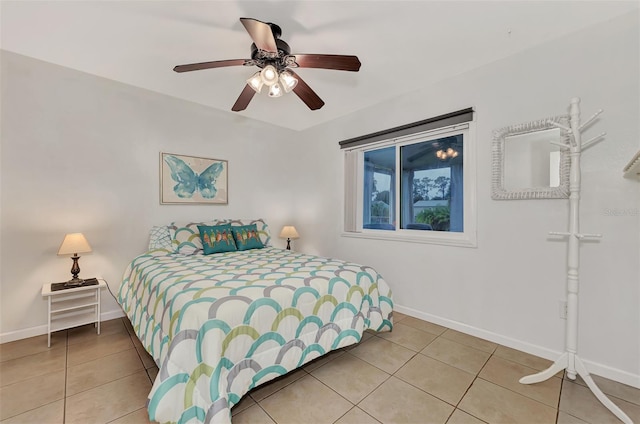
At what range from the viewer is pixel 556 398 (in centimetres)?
165

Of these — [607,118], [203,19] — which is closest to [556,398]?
[607,118]

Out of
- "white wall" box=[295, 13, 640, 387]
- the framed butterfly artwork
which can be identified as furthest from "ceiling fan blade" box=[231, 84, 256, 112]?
"white wall" box=[295, 13, 640, 387]

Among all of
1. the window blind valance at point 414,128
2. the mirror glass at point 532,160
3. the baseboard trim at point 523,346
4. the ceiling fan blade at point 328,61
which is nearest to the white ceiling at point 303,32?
the ceiling fan blade at point 328,61

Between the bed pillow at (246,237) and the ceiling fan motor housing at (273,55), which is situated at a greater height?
the ceiling fan motor housing at (273,55)

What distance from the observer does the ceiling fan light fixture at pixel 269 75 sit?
76.5 inches

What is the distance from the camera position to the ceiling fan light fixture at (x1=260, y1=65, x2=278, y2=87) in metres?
1.94

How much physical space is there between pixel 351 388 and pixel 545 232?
1920 millimetres

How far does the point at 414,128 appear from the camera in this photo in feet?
9.57

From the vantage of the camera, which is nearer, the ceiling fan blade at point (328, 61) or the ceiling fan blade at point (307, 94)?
the ceiling fan blade at point (328, 61)

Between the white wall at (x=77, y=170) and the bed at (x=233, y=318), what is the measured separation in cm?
63

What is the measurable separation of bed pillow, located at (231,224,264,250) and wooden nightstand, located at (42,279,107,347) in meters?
1.33

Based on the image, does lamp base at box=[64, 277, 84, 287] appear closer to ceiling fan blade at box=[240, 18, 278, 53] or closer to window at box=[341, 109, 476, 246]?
ceiling fan blade at box=[240, 18, 278, 53]

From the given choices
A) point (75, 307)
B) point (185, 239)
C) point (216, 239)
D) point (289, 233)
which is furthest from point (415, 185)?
point (75, 307)

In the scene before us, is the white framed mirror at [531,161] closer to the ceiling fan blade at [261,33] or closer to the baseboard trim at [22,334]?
the ceiling fan blade at [261,33]
